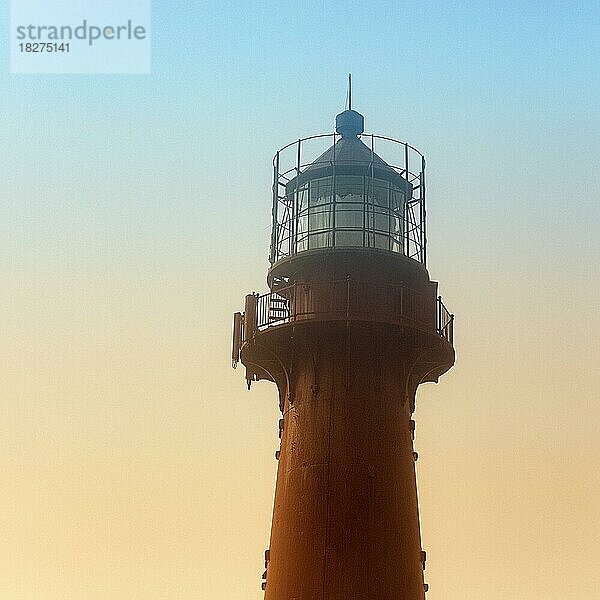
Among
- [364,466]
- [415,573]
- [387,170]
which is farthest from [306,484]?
[387,170]

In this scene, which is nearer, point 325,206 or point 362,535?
point 362,535

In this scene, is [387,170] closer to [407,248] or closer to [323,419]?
[407,248]

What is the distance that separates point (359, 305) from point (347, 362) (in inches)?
43.1

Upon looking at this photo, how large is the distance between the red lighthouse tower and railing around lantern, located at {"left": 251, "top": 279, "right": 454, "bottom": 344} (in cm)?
2

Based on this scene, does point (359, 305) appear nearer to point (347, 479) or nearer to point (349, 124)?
point (347, 479)

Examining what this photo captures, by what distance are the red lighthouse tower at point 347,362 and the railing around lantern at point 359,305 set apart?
2 cm

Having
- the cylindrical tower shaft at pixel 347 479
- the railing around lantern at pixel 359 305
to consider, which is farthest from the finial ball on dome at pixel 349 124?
the cylindrical tower shaft at pixel 347 479

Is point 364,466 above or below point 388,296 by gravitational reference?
below

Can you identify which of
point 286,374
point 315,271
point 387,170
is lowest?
point 286,374

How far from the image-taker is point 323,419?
71.7 feet

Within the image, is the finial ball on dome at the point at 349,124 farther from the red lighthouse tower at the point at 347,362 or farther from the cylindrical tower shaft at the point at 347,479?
the cylindrical tower shaft at the point at 347,479

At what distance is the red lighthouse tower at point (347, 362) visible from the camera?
21125mm

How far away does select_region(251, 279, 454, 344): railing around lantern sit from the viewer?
21672 millimetres

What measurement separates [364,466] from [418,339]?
102 inches
